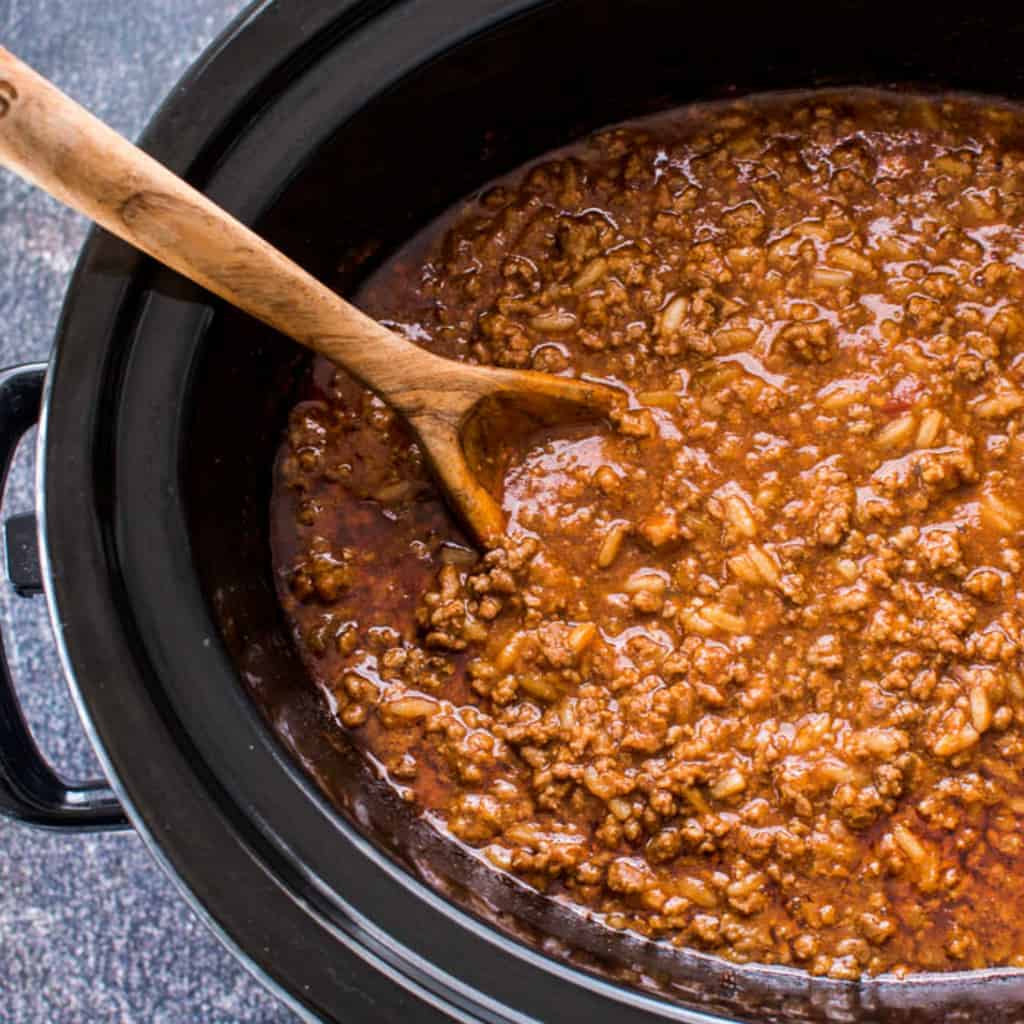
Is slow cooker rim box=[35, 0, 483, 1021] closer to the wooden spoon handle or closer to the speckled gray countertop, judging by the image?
the wooden spoon handle

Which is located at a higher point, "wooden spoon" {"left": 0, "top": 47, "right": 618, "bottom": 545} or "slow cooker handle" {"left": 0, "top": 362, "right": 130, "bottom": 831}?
"wooden spoon" {"left": 0, "top": 47, "right": 618, "bottom": 545}

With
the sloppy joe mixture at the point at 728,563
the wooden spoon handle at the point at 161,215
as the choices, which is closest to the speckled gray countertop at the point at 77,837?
the sloppy joe mixture at the point at 728,563

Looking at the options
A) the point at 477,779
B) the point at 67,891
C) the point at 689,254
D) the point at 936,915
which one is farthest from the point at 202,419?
the point at 936,915

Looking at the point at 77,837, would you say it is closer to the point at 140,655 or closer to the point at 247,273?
the point at 140,655

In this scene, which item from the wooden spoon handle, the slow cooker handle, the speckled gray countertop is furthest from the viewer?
the speckled gray countertop

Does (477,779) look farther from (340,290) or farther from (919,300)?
(919,300)

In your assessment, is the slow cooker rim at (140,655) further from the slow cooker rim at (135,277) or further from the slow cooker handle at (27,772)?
the slow cooker handle at (27,772)

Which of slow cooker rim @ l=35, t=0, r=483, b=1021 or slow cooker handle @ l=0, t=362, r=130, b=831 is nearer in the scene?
slow cooker rim @ l=35, t=0, r=483, b=1021

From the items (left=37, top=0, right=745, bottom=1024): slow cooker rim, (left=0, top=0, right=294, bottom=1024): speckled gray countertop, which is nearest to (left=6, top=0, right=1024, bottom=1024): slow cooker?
(left=37, top=0, right=745, bottom=1024): slow cooker rim
